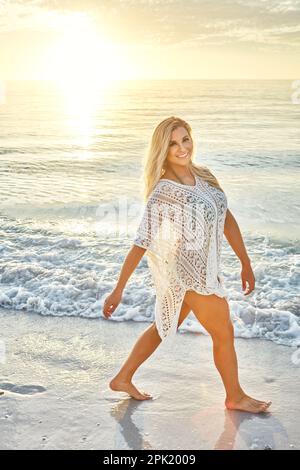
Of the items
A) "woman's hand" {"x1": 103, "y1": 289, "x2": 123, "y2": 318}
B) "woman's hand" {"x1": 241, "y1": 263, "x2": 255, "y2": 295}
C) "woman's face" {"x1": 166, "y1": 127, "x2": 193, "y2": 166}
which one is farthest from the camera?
"woman's hand" {"x1": 241, "y1": 263, "x2": 255, "y2": 295}

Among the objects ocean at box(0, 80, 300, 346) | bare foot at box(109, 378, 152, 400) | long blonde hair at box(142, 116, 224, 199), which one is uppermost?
long blonde hair at box(142, 116, 224, 199)

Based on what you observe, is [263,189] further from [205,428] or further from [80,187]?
[205,428]

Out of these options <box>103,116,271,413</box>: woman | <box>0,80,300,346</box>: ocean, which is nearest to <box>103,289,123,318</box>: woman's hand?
<box>103,116,271,413</box>: woman

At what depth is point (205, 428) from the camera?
3494mm

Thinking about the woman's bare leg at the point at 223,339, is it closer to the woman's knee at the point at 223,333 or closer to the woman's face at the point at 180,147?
the woman's knee at the point at 223,333

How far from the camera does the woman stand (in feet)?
11.3

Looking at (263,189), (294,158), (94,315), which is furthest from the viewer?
(294,158)

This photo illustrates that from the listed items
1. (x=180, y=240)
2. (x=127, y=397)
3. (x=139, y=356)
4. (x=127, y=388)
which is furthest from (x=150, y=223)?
(x=127, y=397)

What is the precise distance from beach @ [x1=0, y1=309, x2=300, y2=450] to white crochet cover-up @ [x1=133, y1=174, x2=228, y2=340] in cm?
58

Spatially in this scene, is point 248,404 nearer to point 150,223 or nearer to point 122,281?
point 122,281

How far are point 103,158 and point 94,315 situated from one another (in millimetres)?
14166

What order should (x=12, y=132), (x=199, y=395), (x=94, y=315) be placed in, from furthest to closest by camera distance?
(x=12, y=132), (x=94, y=315), (x=199, y=395)

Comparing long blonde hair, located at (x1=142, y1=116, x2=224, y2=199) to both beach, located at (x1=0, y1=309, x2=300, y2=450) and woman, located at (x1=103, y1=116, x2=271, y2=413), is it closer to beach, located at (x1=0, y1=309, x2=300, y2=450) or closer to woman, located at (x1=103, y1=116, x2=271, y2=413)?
woman, located at (x1=103, y1=116, x2=271, y2=413)

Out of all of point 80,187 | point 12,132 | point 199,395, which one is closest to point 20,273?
point 199,395
